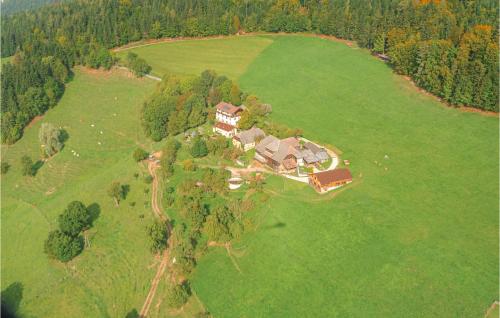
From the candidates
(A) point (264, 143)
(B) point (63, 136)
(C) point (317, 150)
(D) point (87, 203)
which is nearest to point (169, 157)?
(D) point (87, 203)

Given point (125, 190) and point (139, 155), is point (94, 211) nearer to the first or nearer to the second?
point (125, 190)

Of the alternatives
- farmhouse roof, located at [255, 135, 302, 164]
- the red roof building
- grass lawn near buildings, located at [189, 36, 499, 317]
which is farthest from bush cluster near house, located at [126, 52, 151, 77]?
the red roof building

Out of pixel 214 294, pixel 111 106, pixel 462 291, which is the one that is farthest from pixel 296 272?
pixel 111 106

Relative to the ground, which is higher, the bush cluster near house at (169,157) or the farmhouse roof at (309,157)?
the farmhouse roof at (309,157)

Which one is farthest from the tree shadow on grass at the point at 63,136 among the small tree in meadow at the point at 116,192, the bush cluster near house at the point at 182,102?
the small tree in meadow at the point at 116,192

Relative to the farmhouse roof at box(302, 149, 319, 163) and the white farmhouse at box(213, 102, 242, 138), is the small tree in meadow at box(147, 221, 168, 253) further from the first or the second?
the white farmhouse at box(213, 102, 242, 138)

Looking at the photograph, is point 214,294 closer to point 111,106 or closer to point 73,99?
point 111,106

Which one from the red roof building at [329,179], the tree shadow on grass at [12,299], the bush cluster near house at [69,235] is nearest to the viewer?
the tree shadow on grass at [12,299]

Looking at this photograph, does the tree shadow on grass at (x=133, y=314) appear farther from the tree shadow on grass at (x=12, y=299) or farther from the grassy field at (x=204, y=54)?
the grassy field at (x=204, y=54)
